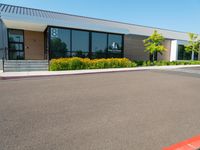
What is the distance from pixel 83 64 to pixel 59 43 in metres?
3.45

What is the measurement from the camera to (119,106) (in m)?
5.20

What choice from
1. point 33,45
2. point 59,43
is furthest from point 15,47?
point 59,43

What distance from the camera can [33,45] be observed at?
19.5 meters

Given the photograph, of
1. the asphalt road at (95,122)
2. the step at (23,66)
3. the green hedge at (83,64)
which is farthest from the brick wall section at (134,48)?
the asphalt road at (95,122)

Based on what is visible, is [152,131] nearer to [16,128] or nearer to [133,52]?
[16,128]

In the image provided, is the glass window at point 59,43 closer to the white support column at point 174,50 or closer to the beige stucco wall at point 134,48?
the beige stucco wall at point 134,48

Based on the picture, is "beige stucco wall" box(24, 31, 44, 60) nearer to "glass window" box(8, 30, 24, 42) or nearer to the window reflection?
"glass window" box(8, 30, 24, 42)

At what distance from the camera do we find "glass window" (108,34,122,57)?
65.3 feet

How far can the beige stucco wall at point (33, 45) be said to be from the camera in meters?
19.1

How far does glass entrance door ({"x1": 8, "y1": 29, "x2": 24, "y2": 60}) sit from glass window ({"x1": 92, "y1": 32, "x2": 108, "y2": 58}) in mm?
8239

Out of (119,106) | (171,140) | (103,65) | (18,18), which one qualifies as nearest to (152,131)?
(171,140)

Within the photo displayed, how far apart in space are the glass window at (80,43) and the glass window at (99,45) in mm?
872

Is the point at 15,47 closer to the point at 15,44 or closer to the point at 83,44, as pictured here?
the point at 15,44

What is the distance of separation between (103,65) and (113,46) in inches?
152
